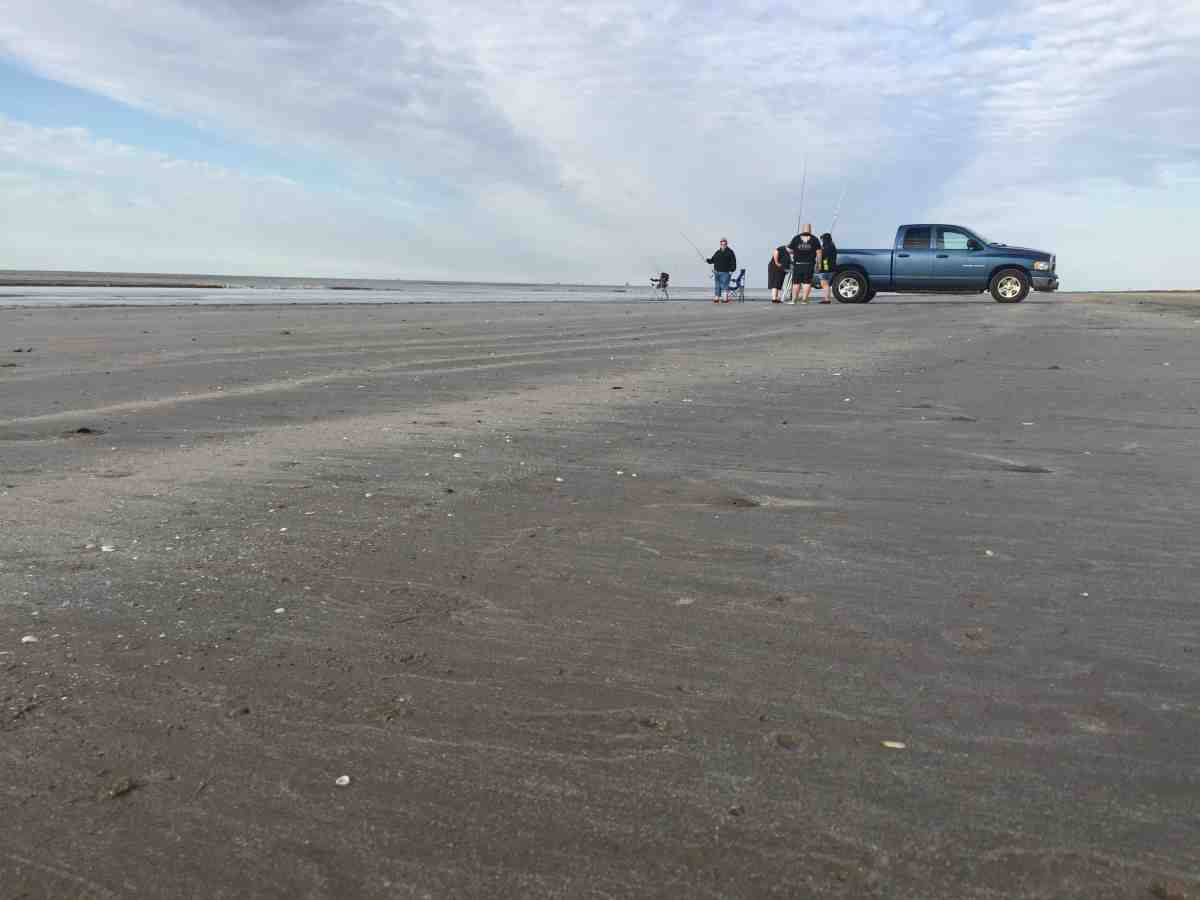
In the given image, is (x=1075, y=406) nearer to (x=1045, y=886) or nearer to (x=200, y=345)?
(x=1045, y=886)

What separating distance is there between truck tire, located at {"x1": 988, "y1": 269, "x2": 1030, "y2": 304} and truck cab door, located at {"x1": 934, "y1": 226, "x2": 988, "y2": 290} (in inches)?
10.7

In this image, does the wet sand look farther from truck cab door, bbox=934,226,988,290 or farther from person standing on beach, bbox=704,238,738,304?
person standing on beach, bbox=704,238,738,304

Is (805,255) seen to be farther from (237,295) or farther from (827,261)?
(237,295)

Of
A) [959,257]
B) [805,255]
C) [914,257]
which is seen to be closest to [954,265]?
[959,257]

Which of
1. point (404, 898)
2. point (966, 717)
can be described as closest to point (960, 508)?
point (966, 717)

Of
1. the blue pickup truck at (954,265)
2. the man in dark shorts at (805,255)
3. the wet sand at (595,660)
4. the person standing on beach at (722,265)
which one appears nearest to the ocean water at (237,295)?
the person standing on beach at (722,265)

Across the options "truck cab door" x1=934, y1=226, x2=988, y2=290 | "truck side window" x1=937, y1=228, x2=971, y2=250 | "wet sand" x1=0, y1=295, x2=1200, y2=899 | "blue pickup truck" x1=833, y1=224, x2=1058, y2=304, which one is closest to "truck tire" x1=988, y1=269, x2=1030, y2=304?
"blue pickup truck" x1=833, y1=224, x2=1058, y2=304

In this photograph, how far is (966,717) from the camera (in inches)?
81.9

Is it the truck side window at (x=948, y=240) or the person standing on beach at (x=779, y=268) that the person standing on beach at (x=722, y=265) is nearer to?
the person standing on beach at (x=779, y=268)

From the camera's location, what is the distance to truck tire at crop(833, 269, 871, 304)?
24.5 m

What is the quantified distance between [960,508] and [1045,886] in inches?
94.6

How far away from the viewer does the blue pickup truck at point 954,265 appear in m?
23.8

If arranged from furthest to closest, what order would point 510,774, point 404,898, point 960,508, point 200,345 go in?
point 200,345
point 960,508
point 510,774
point 404,898

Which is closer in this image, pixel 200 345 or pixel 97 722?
pixel 97 722
